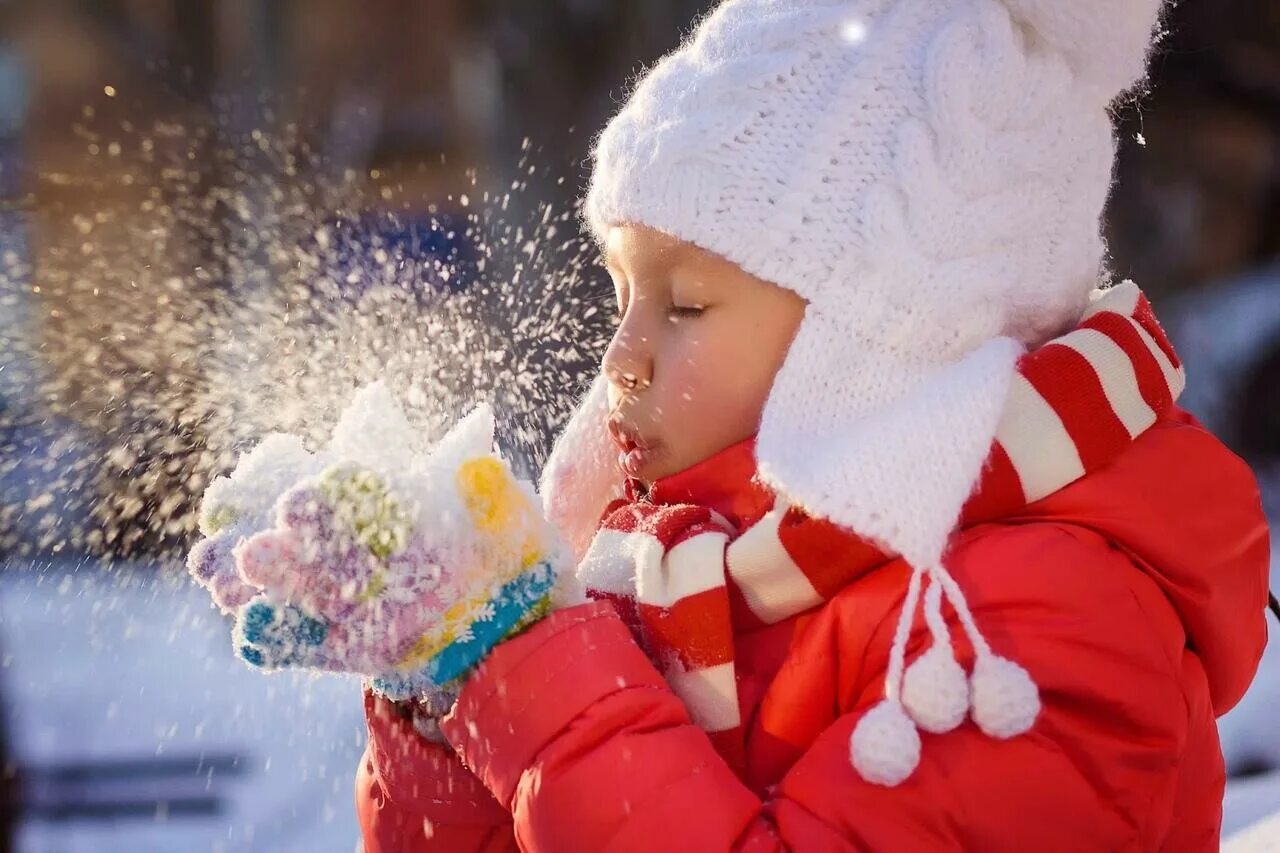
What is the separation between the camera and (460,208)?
15.1 ft

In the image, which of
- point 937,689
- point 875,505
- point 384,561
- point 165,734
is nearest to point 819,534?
point 875,505

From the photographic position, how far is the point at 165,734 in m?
3.83

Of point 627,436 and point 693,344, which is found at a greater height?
point 693,344

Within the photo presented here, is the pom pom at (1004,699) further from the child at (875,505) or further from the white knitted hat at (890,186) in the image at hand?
the white knitted hat at (890,186)

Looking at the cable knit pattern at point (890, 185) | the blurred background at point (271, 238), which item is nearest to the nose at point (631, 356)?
the cable knit pattern at point (890, 185)

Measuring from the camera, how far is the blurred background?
377 centimetres

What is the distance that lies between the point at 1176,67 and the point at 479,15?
109 inches

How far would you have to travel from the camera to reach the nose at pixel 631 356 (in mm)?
1286

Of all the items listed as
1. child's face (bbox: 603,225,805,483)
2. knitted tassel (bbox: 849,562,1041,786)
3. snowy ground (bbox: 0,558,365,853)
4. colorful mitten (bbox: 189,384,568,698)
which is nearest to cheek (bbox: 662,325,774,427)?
child's face (bbox: 603,225,805,483)

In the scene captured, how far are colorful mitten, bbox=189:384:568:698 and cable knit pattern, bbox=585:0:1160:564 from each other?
0.27 m

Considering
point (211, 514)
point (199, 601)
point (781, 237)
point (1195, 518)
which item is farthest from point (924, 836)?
point (199, 601)

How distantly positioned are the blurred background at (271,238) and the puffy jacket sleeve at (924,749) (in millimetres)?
2369

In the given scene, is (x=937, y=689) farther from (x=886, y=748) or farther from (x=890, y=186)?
(x=890, y=186)

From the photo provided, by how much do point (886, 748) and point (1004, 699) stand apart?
0.35 feet
